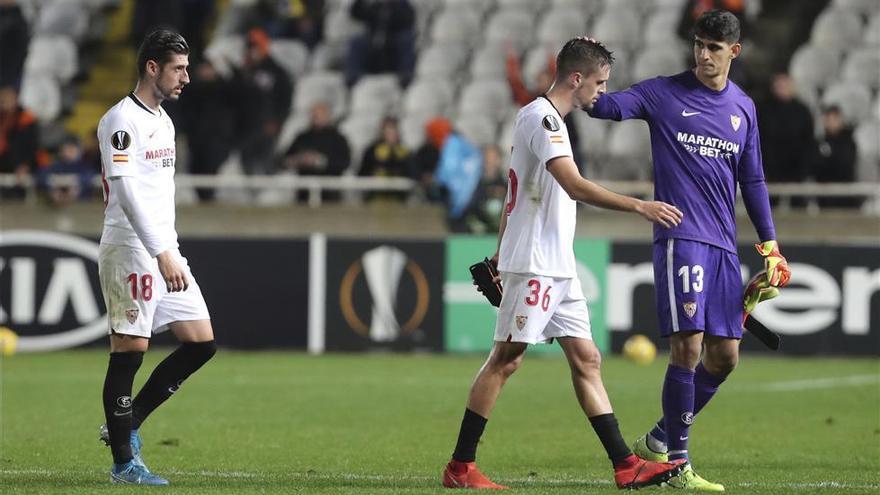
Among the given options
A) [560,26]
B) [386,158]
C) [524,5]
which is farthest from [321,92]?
[386,158]

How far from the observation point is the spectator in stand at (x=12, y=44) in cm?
2375

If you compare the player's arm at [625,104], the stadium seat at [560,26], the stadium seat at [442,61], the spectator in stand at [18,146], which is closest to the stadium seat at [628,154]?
the stadium seat at [560,26]

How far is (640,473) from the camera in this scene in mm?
8031

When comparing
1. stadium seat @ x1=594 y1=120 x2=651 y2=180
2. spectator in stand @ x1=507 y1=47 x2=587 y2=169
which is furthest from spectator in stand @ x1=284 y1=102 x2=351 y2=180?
stadium seat @ x1=594 y1=120 x2=651 y2=180

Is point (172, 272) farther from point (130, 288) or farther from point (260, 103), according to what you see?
point (260, 103)

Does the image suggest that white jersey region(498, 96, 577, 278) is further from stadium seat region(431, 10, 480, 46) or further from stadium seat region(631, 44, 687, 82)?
stadium seat region(431, 10, 480, 46)

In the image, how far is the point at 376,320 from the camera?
18375 mm

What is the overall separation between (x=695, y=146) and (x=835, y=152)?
37.9 feet

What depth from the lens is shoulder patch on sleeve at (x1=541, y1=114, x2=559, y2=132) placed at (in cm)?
798

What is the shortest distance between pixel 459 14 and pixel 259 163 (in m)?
4.80

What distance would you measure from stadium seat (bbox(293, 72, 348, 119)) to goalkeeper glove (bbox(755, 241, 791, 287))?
51.1 feet

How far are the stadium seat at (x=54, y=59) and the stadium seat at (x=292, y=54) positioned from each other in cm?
342

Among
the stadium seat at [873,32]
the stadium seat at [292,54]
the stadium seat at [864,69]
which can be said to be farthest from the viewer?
the stadium seat at [292,54]

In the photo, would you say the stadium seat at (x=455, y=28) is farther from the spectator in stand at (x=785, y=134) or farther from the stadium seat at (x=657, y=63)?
the spectator in stand at (x=785, y=134)
